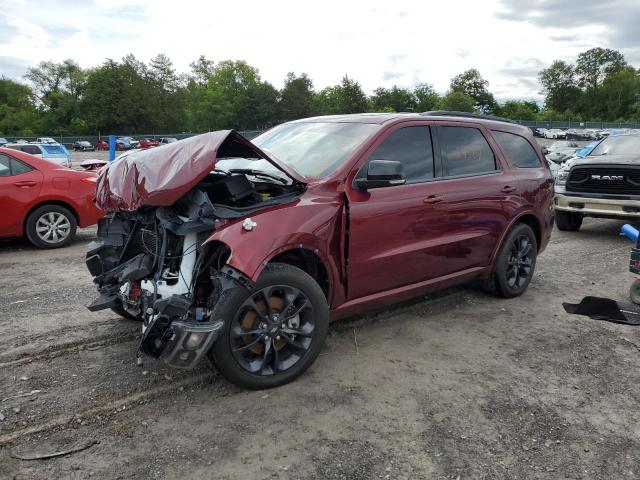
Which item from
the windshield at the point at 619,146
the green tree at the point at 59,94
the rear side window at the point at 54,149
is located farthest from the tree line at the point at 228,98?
the windshield at the point at 619,146

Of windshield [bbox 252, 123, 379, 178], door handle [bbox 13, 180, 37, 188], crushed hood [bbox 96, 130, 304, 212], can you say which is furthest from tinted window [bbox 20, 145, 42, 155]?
crushed hood [bbox 96, 130, 304, 212]

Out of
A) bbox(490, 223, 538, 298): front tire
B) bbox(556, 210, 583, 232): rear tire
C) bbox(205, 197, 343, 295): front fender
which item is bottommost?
bbox(556, 210, 583, 232): rear tire

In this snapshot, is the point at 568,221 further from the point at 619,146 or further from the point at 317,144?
the point at 317,144

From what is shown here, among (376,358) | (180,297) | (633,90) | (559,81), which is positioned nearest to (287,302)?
(180,297)

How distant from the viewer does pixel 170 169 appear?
333cm

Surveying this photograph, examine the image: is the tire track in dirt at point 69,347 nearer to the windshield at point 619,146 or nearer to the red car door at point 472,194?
the red car door at point 472,194

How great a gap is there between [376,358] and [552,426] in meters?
1.31

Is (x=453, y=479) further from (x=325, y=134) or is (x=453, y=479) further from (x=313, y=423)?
(x=325, y=134)

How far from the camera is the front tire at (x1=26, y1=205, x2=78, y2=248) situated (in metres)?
7.54

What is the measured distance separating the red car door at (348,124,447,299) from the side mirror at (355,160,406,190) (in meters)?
0.09

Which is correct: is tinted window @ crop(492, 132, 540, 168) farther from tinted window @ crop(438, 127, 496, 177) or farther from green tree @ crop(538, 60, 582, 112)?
green tree @ crop(538, 60, 582, 112)

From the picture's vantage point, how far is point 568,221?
9711mm

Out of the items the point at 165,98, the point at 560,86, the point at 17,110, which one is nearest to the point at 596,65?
the point at 560,86

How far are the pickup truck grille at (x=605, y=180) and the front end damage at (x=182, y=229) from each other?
7168 millimetres
